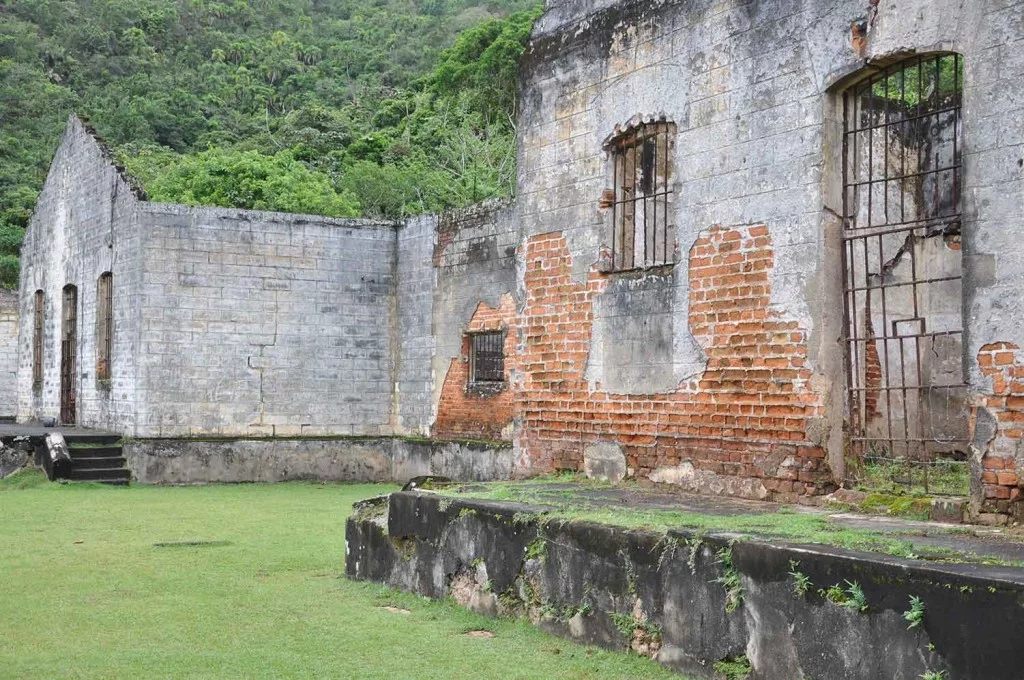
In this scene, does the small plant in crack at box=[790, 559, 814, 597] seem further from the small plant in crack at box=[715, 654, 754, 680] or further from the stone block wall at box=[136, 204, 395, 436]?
the stone block wall at box=[136, 204, 395, 436]

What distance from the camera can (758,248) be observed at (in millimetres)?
7301

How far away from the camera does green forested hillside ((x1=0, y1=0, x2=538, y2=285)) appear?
1275 inches

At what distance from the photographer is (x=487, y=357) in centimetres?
1533

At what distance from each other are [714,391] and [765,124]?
1.80m

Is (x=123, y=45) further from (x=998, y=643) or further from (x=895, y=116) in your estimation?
(x=998, y=643)

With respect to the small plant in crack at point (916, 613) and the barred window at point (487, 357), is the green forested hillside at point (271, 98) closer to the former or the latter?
the barred window at point (487, 357)

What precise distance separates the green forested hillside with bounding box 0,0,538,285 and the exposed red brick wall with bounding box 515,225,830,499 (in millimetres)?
17438

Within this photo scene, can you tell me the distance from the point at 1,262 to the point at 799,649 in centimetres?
3334

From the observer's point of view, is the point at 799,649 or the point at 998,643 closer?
the point at 998,643

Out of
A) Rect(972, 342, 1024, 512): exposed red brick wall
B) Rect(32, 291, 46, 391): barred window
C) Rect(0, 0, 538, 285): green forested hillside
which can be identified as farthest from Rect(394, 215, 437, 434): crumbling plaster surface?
Rect(972, 342, 1024, 512): exposed red brick wall

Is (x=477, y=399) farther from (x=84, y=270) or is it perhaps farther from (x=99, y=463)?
(x=84, y=270)

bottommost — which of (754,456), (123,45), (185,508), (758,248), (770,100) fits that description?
(185,508)

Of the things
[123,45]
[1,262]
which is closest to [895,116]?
[1,262]

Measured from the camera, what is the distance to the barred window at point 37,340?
2048cm
